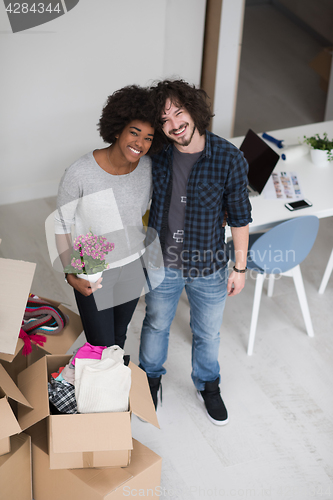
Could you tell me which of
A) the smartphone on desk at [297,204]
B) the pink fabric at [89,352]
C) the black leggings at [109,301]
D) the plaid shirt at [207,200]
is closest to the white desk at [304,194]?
the smartphone on desk at [297,204]

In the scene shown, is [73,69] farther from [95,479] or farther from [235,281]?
[95,479]

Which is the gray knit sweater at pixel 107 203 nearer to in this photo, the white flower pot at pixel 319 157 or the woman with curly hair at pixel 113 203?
the woman with curly hair at pixel 113 203

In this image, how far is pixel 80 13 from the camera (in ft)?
10.8

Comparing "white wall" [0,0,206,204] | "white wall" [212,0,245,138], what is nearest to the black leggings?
"white wall" [0,0,206,204]

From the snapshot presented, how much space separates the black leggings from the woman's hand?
5 centimetres

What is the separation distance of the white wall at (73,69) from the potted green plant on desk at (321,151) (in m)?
1.36

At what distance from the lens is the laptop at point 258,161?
8.66ft

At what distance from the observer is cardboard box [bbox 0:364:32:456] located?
162 cm

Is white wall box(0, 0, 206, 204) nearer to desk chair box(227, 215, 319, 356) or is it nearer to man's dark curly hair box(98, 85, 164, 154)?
desk chair box(227, 215, 319, 356)

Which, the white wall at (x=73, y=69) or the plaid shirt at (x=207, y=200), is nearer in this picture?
the plaid shirt at (x=207, y=200)

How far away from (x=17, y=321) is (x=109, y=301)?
366 millimetres

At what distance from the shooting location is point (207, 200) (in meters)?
1.79

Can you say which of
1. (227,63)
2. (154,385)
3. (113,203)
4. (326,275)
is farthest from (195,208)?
(227,63)

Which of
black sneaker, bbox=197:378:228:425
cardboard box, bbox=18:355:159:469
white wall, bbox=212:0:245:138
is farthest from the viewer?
A: white wall, bbox=212:0:245:138
